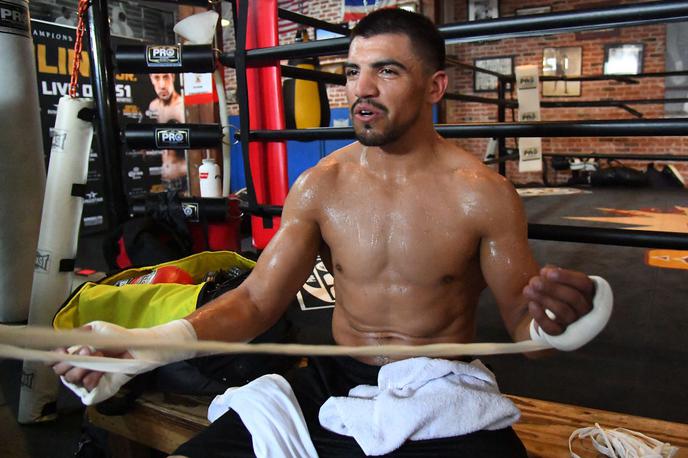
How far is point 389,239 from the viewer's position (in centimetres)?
113

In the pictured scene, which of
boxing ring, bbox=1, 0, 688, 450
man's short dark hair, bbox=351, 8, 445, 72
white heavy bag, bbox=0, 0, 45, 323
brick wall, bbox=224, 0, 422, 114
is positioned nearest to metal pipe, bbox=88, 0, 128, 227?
boxing ring, bbox=1, 0, 688, 450

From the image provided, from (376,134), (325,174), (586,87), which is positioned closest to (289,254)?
(325,174)

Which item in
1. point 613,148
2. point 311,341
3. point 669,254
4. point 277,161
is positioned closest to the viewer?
point 311,341

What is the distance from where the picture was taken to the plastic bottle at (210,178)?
87.0 inches

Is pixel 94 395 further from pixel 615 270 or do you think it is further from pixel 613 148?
pixel 613 148

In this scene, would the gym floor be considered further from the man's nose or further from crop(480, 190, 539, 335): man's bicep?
the man's nose

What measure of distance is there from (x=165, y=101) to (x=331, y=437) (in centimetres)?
567

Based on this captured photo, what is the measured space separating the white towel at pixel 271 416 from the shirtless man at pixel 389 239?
3cm

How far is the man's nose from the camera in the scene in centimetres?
111

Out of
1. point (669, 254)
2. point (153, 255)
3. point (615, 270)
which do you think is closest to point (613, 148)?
point (669, 254)

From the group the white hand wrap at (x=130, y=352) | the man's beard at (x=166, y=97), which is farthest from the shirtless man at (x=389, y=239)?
the man's beard at (x=166, y=97)

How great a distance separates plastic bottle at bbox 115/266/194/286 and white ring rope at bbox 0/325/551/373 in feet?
2.97

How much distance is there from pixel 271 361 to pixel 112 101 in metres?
1.14

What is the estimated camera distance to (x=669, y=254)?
330 centimetres
